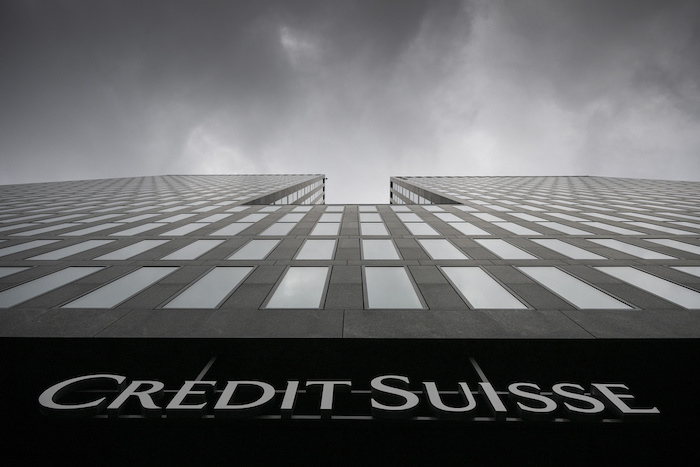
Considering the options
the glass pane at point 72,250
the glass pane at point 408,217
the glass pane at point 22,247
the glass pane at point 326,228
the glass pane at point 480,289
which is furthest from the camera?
the glass pane at point 408,217

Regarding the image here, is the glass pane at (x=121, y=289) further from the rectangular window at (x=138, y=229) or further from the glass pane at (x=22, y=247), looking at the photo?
the glass pane at (x=22, y=247)

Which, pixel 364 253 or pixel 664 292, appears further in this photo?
pixel 364 253

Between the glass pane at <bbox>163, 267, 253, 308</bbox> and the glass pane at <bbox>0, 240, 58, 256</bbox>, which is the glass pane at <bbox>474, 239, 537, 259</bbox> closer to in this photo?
the glass pane at <bbox>163, 267, 253, 308</bbox>

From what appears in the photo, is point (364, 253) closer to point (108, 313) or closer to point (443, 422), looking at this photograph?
point (443, 422)

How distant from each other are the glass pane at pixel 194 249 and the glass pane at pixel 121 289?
133cm

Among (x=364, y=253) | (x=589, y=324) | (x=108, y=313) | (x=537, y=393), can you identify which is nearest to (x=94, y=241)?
(x=108, y=313)

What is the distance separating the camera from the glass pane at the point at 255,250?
540 inches

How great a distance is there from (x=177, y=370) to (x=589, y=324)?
1118cm

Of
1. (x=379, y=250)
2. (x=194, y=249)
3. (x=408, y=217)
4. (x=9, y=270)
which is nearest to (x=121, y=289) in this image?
(x=194, y=249)

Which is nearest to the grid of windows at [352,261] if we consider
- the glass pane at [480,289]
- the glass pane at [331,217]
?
the glass pane at [480,289]

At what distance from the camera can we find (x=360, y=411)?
7.52 meters

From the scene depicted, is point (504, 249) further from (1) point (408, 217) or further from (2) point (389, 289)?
(1) point (408, 217)

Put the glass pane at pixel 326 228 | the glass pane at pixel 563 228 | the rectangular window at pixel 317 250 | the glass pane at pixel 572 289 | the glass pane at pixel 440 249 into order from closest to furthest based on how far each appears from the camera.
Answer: the glass pane at pixel 572 289
the glass pane at pixel 440 249
the rectangular window at pixel 317 250
the glass pane at pixel 563 228
the glass pane at pixel 326 228

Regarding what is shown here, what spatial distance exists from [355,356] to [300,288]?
3588mm
